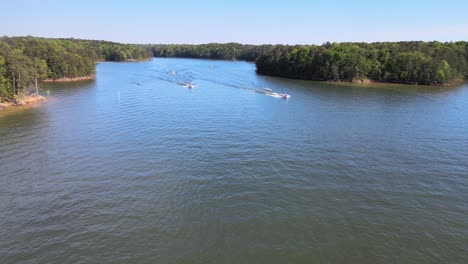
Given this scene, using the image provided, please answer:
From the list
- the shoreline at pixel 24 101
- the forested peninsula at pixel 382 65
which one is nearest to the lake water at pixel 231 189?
the shoreline at pixel 24 101

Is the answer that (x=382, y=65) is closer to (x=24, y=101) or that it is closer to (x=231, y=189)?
(x=231, y=189)

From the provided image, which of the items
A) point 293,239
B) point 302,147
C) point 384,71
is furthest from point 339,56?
point 293,239

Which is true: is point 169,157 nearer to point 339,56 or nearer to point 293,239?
point 293,239

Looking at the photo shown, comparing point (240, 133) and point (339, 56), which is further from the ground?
point (339, 56)

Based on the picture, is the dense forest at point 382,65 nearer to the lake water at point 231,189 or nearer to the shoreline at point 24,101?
the lake water at point 231,189

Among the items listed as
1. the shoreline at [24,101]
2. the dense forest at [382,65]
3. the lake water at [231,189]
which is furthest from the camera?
the dense forest at [382,65]
